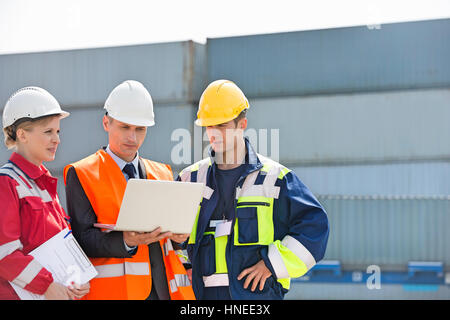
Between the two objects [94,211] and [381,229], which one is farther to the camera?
[381,229]

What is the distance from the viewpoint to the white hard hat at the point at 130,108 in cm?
314

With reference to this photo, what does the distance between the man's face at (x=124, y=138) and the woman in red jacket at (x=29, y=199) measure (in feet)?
Answer: 1.08

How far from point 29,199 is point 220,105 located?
Result: 1074mm

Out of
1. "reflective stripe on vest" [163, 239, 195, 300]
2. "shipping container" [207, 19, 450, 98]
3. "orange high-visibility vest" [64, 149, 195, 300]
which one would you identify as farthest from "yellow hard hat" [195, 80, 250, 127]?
"shipping container" [207, 19, 450, 98]

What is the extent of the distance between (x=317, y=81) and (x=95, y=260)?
12660 millimetres

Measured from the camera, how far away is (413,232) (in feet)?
44.7

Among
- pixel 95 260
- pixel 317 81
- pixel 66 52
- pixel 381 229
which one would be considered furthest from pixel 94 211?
pixel 66 52

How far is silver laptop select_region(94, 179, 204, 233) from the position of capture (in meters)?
2.69

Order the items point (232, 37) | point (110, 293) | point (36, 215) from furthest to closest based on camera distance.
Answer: point (232, 37), point (110, 293), point (36, 215)

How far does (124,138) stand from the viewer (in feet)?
10.3

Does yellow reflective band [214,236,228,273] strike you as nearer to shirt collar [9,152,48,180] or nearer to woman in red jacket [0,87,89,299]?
woman in red jacket [0,87,89,299]

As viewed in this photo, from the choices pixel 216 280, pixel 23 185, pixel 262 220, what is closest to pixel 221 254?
pixel 216 280

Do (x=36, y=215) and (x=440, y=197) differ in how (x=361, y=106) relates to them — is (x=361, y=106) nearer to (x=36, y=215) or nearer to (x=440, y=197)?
(x=440, y=197)

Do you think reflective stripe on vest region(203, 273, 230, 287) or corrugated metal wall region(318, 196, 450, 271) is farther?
corrugated metal wall region(318, 196, 450, 271)
